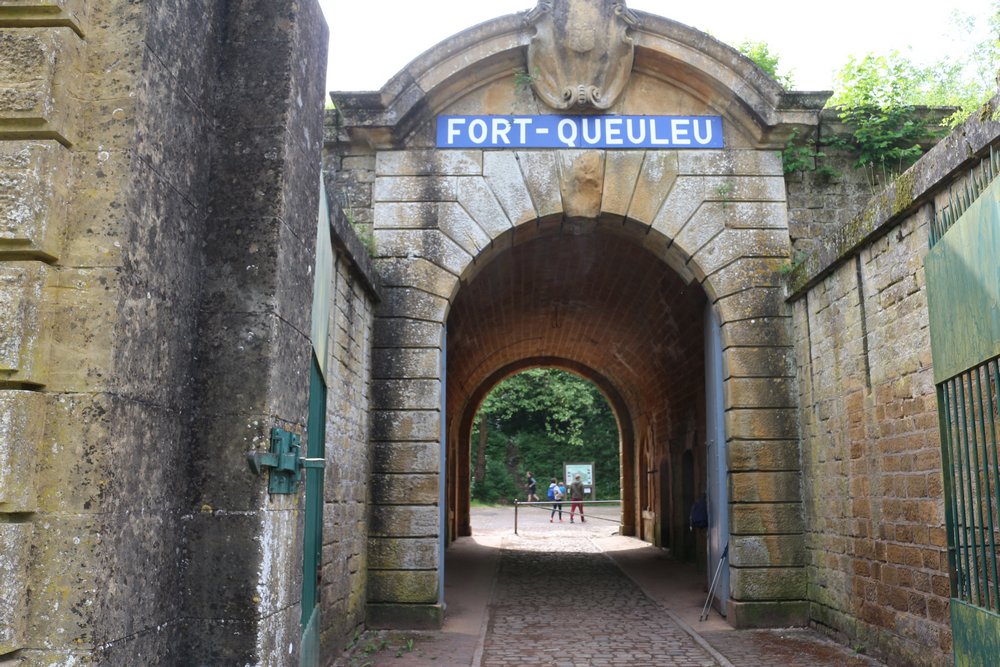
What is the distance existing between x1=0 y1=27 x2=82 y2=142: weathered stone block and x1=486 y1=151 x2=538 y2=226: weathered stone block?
21.2 feet

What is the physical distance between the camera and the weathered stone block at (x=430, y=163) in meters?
8.77

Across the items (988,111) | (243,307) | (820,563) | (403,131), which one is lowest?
(820,563)

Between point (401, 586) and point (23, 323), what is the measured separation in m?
6.36

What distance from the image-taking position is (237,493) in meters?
2.73

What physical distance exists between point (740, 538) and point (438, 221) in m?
4.23

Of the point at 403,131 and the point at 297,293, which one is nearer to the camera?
the point at 297,293

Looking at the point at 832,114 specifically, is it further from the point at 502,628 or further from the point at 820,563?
the point at 502,628

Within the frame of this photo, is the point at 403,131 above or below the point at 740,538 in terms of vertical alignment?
above

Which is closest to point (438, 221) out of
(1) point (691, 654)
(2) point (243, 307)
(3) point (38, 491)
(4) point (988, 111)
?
(1) point (691, 654)

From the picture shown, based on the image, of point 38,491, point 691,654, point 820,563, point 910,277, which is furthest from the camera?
point 820,563

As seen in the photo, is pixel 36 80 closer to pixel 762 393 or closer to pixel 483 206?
pixel 483 206

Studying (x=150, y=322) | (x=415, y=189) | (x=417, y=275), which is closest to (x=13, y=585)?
(x=150, y=322)

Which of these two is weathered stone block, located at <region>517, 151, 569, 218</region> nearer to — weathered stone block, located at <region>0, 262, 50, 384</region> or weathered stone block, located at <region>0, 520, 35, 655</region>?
weathered stone block, located at <region>0, 262, 50, 384</region>

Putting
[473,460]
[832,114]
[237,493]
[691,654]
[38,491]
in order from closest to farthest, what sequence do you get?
[38,491] < [237,493] < [691,654] < [832,114] < [473,460]
